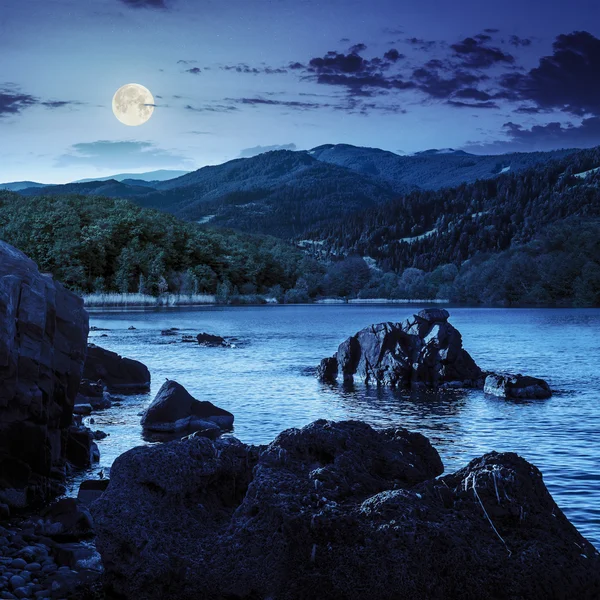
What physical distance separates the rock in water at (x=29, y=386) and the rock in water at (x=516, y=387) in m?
20.0

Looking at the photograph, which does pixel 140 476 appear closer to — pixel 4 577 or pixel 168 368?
pixel 4 577

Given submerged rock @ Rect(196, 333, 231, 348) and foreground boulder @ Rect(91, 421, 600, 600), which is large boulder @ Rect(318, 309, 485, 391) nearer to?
submerged rock @ Rect(196, 333, 231, 348)

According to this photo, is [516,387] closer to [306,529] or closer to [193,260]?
[306,529]

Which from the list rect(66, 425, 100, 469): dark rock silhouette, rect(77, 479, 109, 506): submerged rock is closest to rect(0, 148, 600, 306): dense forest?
rect(66, 425, 100, 469): dark rock silhouette

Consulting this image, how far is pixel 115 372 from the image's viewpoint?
31422 millimetres

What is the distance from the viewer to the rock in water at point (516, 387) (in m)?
29.8

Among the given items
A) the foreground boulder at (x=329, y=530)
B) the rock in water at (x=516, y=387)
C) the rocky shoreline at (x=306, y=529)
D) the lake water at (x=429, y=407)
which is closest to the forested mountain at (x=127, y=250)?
the lake water at (x=429, y=407)

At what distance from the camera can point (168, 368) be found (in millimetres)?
40344

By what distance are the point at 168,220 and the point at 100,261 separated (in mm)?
35479

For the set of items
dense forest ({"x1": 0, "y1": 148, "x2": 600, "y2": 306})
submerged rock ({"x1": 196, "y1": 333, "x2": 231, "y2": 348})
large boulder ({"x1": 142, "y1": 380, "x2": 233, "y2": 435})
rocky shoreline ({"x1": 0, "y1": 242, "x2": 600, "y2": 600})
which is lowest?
submerged rock ({"x1": 196, "y1": 333, "x2": 231, "y2": 348})

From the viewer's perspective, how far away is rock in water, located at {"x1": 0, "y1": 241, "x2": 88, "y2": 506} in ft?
41.0

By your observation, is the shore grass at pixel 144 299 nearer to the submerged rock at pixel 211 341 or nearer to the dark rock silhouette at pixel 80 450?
the submerged rock at pixel 211 341

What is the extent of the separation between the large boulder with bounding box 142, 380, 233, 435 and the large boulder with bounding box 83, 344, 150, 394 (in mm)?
8721

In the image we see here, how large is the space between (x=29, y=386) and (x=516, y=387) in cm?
2183
